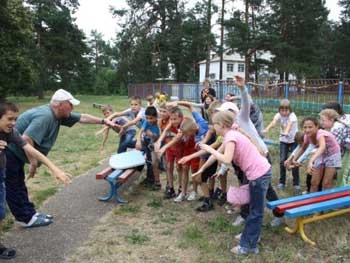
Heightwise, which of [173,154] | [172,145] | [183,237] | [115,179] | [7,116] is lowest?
[183,237]

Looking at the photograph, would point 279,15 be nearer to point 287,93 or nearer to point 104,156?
point 287,93

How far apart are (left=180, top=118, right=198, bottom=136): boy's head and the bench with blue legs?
1172 mm

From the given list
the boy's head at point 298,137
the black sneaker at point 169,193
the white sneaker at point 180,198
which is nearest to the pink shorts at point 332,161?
the boy's head at point 298,137

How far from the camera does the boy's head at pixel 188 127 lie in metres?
5.88

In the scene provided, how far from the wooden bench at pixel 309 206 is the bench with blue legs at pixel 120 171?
239cm

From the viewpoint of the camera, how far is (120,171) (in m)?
6.69

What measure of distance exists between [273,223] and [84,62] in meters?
48.3

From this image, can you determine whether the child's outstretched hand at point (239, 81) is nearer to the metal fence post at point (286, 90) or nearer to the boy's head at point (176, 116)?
the boy's head at point (176, 116)

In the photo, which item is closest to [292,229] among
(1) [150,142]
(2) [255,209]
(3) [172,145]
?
(2) [255,209]

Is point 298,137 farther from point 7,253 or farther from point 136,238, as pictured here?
point 7,253

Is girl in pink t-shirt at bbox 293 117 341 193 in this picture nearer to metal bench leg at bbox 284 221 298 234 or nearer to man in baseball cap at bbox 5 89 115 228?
metal bench leg at bbox 284 221 298 234

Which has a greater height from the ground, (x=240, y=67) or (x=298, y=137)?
(x=240, y=67)

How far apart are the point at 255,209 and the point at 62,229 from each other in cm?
232

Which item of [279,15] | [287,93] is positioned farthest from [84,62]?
[287,93]
